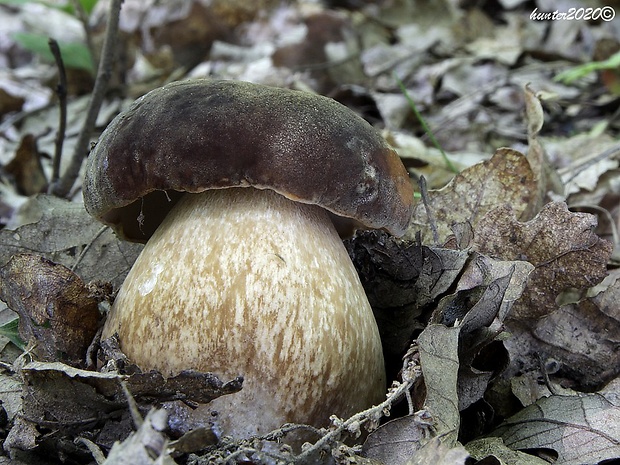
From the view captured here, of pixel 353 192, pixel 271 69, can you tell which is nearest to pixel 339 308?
pixel 353 192

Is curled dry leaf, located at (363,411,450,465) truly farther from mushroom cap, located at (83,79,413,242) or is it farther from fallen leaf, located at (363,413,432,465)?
mushroom cap, located at (83,79,413,242)

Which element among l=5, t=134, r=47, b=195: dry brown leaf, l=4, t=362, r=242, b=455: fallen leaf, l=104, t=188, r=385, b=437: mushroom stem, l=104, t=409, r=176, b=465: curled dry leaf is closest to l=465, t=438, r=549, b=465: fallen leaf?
l=104, t=188, r=385, b=437: mushroom stem

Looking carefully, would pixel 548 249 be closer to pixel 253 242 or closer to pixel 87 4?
pixel 253 242

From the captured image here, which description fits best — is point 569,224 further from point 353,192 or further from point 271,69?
point 271,69

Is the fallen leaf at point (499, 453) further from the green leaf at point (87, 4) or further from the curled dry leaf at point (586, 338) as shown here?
the green leaf at point (87, 4)

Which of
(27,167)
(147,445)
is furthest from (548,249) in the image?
(27,167)

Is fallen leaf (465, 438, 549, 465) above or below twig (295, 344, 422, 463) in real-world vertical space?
below
